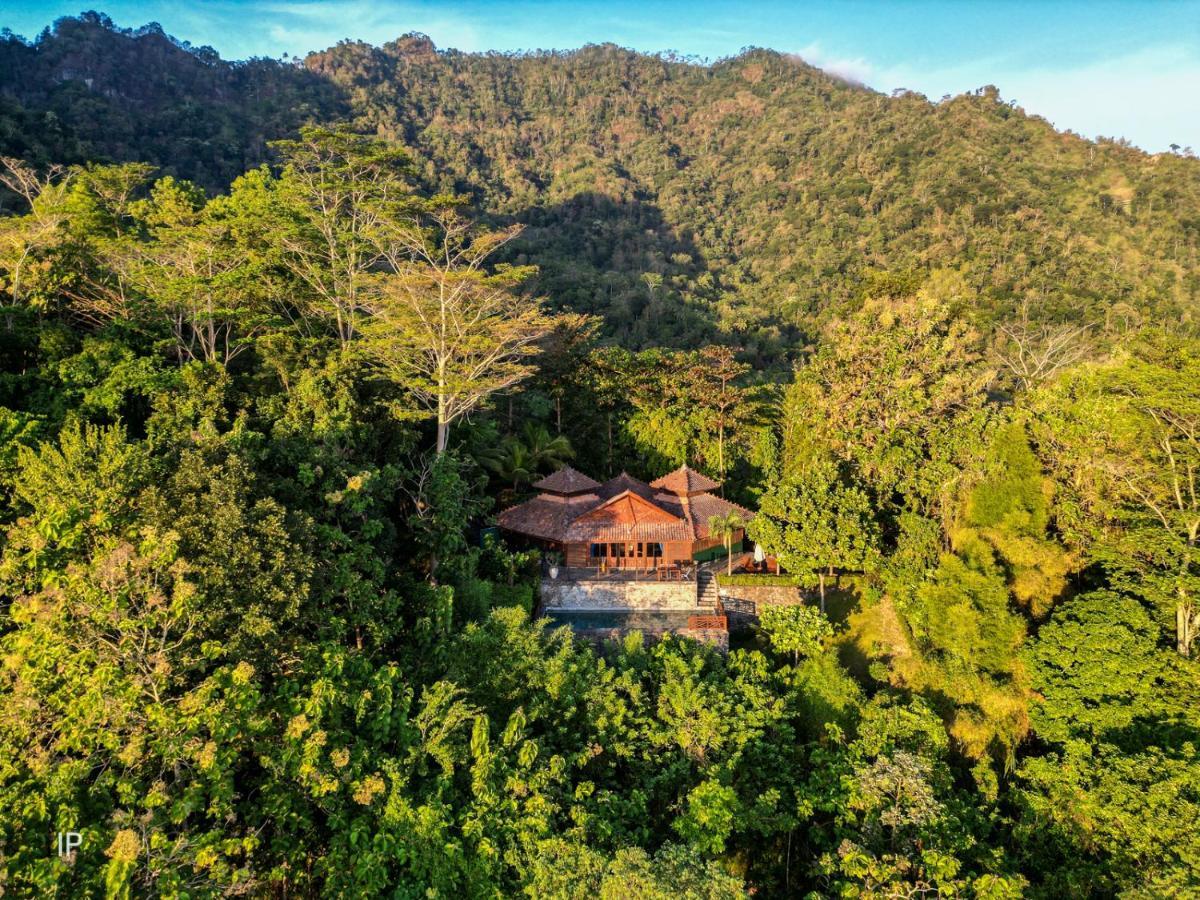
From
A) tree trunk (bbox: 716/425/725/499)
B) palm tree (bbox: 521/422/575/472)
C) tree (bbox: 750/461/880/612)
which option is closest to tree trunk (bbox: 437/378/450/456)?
palm tree (bbox: 521/422/575/472)

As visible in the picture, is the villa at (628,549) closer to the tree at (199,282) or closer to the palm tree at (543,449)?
the palm tree at (543,449)

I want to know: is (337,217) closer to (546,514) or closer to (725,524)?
(546,514)

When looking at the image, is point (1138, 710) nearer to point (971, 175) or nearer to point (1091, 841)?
→ point (1091, 841)

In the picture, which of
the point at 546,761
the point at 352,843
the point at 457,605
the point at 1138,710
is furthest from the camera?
the point at 457,605

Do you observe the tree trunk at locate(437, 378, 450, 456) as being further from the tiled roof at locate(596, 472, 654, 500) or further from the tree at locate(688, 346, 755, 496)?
the tree at locate(688, 346, 755, 496)

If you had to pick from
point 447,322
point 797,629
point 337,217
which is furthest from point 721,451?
point 337,217

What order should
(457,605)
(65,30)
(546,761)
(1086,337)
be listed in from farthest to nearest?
(65,30) < (1086,337) < (457,605) < (546,761)

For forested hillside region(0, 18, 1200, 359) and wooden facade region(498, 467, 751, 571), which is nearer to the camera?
wooden facade region(498, 467, 751, 571)

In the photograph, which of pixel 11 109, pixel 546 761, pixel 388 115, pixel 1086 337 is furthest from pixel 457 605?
pixel 388 115
